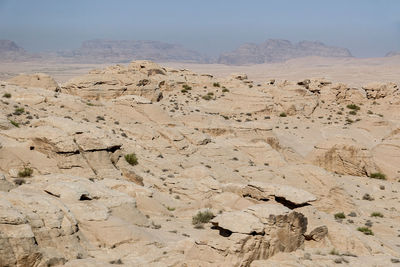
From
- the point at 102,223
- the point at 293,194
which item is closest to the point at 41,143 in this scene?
the point at 102,223

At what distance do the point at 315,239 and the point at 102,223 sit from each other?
7.54m

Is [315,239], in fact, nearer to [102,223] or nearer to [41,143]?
[102,223]

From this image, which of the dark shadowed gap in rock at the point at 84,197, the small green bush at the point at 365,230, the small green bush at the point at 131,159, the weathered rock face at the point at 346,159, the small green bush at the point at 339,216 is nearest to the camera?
the dark shadowed gap in rock at the point at 84,197

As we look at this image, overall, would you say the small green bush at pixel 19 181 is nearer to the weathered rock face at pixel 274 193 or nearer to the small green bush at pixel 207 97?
the weathered rock face at pixel 274 193

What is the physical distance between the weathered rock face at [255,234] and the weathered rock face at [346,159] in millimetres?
18617

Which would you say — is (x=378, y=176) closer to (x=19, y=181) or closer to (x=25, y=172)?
(x=25, y=172)

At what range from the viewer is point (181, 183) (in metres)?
23.2

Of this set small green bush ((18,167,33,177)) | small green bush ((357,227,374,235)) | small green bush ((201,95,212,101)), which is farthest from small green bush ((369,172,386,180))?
small green bush ((18,167,33,177))

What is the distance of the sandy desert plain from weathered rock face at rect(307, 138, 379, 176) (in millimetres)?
73

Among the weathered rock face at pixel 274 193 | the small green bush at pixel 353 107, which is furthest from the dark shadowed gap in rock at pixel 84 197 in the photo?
the small green bush at pixel 353 107

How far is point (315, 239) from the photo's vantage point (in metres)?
16.1

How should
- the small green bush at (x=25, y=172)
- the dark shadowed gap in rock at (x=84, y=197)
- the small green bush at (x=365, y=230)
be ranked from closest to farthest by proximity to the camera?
the dark shadowed gap in rock at (x=84, y=197) → the small green bush at (x=25, y=172) → the small green bush at (x=365, y=230)

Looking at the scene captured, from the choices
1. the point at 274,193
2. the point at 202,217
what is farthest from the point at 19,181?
the point at 274,193

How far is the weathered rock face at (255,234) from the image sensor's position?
13055mm
